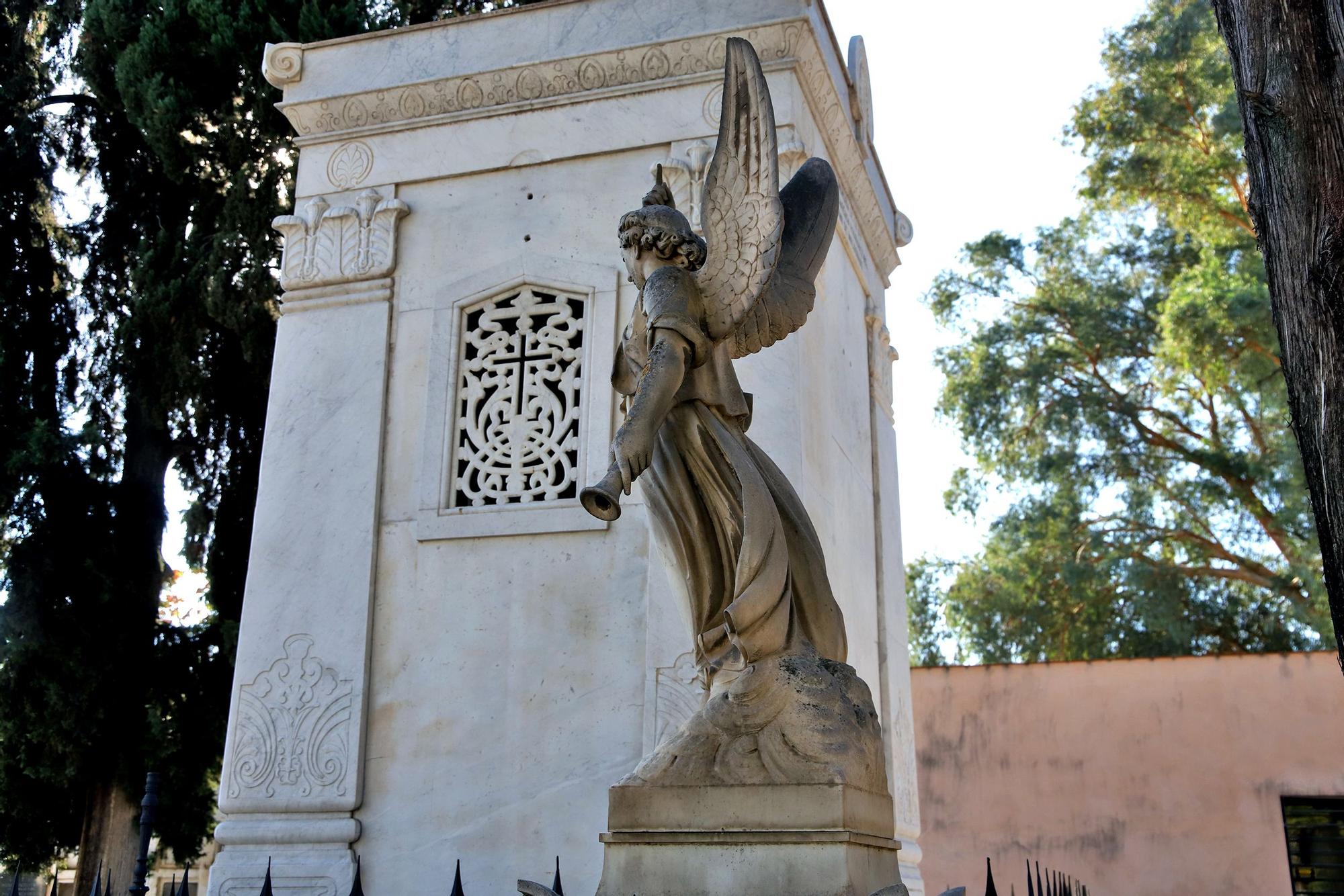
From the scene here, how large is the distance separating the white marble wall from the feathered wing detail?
2.64 metres

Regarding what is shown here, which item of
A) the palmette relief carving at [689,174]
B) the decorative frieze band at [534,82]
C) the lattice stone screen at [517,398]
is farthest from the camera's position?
the decorative frieze band at [534,82]

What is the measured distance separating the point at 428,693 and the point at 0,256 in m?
9.09

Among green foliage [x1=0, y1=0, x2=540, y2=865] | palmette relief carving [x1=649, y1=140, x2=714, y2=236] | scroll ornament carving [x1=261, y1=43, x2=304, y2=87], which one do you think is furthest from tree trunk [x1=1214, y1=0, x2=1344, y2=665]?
green foliage [x1=0, y1=0, x2=540, y2=865]

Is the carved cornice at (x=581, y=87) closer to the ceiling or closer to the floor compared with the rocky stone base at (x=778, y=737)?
closer to the ceiling

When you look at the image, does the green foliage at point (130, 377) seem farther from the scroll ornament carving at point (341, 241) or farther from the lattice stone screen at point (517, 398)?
the lattice stone screen at point (517, 398)

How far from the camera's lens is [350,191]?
A: 8344mm

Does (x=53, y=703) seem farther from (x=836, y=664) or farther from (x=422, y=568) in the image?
(x=836, y=664)

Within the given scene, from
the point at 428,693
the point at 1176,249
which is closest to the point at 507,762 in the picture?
the point at 428,693

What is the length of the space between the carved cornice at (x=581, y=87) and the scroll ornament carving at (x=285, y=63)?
0.07 meters

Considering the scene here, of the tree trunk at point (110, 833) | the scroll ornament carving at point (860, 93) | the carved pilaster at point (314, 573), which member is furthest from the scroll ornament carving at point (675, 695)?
the tree trunk at point (110, 833)

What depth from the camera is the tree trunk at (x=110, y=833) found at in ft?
39.6

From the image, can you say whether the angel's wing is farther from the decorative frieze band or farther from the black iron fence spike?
the decorative frieze band

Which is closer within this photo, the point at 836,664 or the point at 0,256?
the point at 836,664

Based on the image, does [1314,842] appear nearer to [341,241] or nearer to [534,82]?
[534,82]
